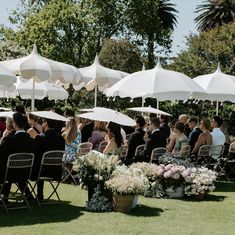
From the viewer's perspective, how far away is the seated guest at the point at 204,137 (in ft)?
46.7

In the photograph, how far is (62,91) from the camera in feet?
71.1

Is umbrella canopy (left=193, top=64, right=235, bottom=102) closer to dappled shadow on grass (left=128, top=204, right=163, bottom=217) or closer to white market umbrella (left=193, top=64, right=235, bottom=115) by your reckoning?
white market umbrella (left=193, top=64, right=235, bottom=115)

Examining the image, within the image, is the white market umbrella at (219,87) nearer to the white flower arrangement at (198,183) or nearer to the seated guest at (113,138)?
the seated guest at (113,138)

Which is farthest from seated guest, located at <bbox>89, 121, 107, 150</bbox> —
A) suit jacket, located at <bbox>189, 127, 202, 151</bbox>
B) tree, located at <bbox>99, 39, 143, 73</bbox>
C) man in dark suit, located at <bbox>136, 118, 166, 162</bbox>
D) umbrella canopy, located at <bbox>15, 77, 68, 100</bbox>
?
tree, located at <bbox>99, 39, 143, 73</bbox>

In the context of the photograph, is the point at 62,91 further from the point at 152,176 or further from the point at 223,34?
the point at 223,34

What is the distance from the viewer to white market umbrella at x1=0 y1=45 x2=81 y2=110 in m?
14.1

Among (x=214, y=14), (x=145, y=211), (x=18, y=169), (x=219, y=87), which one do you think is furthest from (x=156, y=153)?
(x=214, y=14)

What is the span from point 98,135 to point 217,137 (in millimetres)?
3042

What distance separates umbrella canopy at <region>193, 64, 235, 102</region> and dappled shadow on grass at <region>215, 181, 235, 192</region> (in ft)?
8.11

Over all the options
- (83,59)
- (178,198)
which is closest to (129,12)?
(83,59)

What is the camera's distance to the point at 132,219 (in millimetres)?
9375

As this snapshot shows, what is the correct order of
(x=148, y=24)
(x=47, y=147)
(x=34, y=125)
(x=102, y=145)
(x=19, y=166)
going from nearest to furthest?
(x=19, y=166), (x=47, y=147), (x=34, y=125), (x=102, y=145), (x=148, y=24)

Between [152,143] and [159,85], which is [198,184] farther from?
[159,85]

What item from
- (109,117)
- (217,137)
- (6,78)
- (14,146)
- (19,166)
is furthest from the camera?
(217,137)
